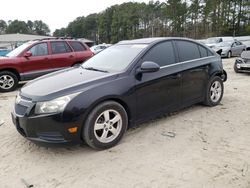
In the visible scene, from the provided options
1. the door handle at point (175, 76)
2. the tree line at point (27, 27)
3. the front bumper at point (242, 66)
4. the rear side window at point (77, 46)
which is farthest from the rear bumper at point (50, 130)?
the tree line at point (27, 27)

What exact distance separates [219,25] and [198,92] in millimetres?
45583

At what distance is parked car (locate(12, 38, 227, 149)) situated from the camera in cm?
354

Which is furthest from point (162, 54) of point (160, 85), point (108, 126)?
point (108, 126)

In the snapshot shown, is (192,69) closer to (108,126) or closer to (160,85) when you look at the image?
(160,85)

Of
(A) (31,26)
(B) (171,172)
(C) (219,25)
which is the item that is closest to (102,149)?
(B) (171,172)

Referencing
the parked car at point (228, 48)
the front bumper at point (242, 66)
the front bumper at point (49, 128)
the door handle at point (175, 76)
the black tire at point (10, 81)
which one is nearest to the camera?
the front bumper at point (49, 128)

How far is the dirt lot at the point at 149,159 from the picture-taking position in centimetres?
313

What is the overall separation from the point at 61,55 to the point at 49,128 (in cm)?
651

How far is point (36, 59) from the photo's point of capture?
9086 mm

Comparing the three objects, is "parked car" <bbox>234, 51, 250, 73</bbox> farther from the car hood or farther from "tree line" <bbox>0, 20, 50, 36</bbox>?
"tree line" <bbox>0, 20, 50, 36</bbox>

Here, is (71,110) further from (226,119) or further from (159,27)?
(159,27)

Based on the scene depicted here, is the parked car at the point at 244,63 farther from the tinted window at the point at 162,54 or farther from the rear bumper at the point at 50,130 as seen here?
the rear bumper at the point at 50,130

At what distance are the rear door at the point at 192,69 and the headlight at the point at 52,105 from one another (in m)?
2.40

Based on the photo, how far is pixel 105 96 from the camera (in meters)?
3.80
